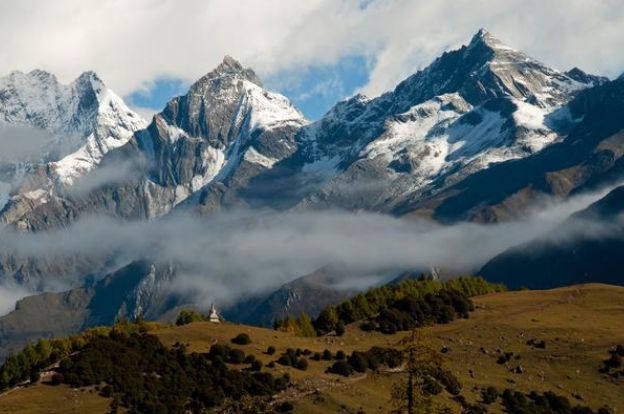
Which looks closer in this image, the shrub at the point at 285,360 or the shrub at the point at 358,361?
the shrub at the point at 358,361

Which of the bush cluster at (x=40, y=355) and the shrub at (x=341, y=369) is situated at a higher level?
the bush cluster at (x=40, y=355)

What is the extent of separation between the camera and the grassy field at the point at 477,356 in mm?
135375

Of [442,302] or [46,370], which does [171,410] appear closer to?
[46,370]

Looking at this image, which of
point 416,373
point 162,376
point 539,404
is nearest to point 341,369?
point 162,376

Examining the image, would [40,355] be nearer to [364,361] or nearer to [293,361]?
[293,361]

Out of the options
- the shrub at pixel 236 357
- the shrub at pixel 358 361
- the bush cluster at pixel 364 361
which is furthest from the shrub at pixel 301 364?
the shrub at pixel 236 357

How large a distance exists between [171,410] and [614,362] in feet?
227

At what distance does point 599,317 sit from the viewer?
185m

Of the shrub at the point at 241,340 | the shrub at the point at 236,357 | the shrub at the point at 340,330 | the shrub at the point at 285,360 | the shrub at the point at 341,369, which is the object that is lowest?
the shrub at the point at 341,369

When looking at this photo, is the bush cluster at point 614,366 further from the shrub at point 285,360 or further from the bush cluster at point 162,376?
the bush cluster at point 162,376

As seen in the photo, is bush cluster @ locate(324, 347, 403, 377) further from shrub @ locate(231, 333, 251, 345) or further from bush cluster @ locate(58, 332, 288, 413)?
shrub @ locate(231, 333, 251, 345)

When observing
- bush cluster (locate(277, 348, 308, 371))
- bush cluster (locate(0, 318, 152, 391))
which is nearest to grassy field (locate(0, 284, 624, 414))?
bush cluster (locate(277, 348, 308, 371))

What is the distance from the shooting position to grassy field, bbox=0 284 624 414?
444 feet

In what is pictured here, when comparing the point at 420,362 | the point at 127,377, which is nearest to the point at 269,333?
the point at 127,377
